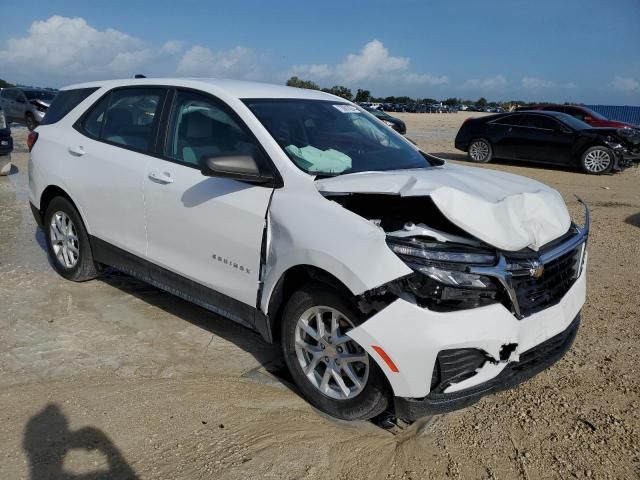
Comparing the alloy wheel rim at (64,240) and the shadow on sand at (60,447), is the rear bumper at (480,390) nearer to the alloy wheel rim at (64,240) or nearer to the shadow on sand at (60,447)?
the shadow on sand at (60,447)

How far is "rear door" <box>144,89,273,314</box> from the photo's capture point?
3471 millimetres

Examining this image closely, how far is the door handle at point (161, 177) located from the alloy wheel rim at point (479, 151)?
12886 mm

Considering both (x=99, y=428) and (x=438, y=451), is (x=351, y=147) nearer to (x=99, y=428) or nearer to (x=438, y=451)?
(x=438, y=451)

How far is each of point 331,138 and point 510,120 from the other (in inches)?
488

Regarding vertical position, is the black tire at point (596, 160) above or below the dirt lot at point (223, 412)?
above

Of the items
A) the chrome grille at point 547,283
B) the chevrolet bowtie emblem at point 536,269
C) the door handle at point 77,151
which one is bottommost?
the chrome grille at point 547,283

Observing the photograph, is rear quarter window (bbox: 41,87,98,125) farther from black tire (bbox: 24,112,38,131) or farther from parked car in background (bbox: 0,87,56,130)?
black tire (bbox: 24,112,38,131)

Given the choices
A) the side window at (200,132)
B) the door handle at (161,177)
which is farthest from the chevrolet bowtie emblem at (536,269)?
the door handle at (161,177)

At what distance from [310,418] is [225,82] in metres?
2.50

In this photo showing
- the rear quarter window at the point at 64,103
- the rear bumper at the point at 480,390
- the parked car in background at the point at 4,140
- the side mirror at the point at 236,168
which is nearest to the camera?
the rear bumper at the point at 480,390

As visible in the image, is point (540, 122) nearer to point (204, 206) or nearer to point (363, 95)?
point (204, 206)

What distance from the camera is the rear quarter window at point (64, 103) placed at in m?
5.08

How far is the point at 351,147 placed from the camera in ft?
12.9

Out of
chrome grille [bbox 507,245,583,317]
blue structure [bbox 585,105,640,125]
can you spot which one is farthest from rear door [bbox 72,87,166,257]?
blue structure [bbox 585,105,640,125]
